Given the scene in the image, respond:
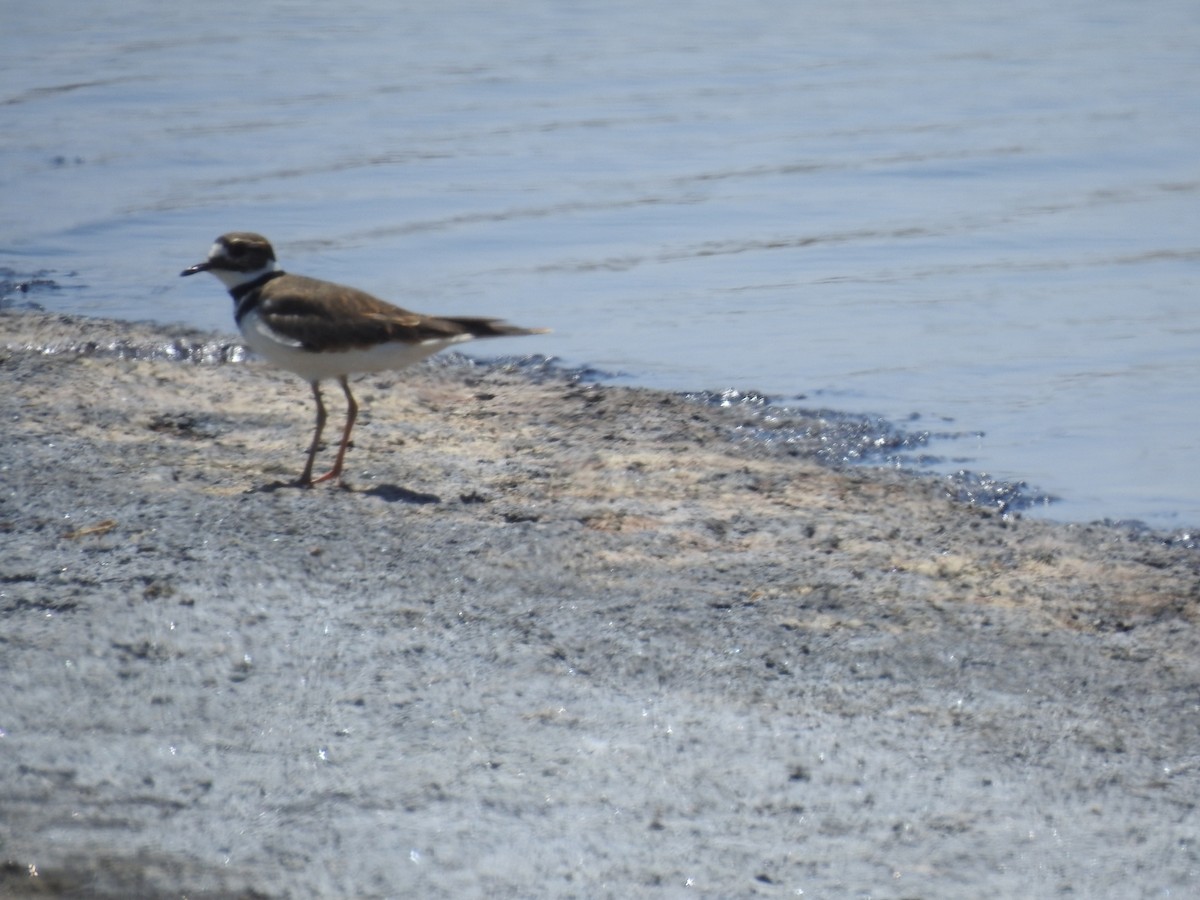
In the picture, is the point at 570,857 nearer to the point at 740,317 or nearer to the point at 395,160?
the point at 740,317

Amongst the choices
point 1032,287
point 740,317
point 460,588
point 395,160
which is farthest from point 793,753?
point 395,160

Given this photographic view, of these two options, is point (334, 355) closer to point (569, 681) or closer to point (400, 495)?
point (400, 495)

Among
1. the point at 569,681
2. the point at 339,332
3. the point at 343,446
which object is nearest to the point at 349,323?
the point at 339,332

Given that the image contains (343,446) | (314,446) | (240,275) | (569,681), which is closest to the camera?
(569,681)

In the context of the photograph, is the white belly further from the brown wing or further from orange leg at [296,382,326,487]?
orange leg at [296,382,326,487]

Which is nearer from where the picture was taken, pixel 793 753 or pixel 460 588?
pixel 793 753

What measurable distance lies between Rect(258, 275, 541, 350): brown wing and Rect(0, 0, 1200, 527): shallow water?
6.85 ft

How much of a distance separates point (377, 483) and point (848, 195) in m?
7.26

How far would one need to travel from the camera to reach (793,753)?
4184 millimetres

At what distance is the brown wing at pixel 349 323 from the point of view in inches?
251

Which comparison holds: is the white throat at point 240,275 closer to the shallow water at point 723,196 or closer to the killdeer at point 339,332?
the killdeer at point 339,332

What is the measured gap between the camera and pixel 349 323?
6.39 metres

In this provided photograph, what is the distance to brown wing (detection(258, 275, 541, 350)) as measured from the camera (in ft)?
20.9

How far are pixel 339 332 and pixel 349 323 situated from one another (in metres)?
0.06
